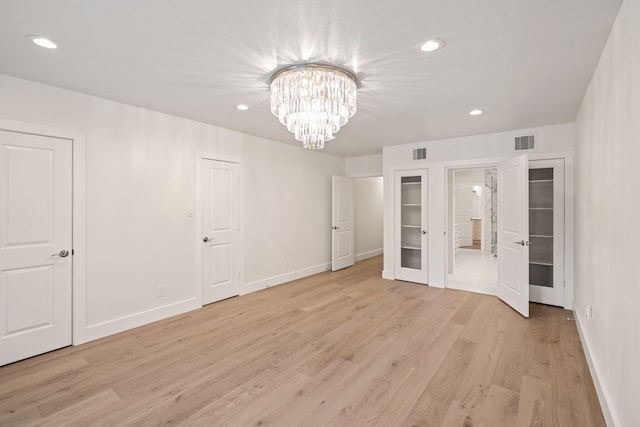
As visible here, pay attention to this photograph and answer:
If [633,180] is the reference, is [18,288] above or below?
below

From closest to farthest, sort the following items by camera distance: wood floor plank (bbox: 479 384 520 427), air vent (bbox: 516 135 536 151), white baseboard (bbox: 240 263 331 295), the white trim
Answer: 1. wood floor plank (bbox: 479 384 520 427)
2. the white trim
3. air vent (bbox: 516 135 536 151)
4. white baseboard (bbox: 240 263 331 295)

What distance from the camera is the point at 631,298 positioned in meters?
1.53

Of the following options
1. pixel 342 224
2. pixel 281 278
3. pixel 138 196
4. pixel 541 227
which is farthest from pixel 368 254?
pixel 138 196

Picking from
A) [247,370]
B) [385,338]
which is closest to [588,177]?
[385,338]

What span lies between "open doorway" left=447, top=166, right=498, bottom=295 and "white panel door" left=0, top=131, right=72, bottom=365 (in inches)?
210

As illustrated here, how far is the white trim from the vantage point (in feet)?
10.4

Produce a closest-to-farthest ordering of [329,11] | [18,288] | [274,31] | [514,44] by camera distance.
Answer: [329,11], [274,31], [514,44], [18,288]

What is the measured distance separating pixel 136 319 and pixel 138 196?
4.69ft

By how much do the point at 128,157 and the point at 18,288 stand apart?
5.25ft

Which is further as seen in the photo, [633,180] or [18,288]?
[18,288]

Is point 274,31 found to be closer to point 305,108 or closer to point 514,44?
point 305,108

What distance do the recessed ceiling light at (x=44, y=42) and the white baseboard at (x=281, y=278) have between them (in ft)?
11.8

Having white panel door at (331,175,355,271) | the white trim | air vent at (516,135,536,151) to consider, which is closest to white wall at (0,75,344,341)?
the white trim

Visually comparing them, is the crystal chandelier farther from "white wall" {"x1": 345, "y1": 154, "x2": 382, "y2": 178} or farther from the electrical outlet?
"white wall" {"x1": 345, "y1": 154, "x2": 382, "y2": 178}
